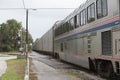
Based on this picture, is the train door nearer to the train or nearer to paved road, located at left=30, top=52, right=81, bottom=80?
the train

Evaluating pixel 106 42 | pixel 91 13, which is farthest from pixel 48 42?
pixel 106 42

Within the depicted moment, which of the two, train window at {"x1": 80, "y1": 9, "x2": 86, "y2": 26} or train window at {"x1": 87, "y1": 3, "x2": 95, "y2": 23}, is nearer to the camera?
train window at {"x1": 87, "y1": 3, "x2": 95, "y2": 23}

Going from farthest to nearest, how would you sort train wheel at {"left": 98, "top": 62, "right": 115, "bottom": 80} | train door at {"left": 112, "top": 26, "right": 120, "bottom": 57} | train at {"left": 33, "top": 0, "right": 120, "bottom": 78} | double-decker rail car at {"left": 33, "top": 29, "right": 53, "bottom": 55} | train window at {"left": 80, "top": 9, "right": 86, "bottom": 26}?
1. double-decker rail car at {"left": 33, "top": 29, "right": 53, "bottom": 55}
2. train window at {"left": 80, "top": 9, "right": 86, "bottom": 26}
3. train wheel at {"left": 98, "top": 62, "right": 115, "bottom": 80}
4. train at {"left": 33, "top": 0, "right": 120, "bottom": 78}
5. train door at {"left": 112, "top": 26, "right": 120, "bottom": 57}

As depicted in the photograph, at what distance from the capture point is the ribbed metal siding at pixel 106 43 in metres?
14.7

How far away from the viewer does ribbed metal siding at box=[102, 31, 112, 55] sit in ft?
48.2

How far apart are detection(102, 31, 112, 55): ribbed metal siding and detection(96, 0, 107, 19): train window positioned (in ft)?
2.92

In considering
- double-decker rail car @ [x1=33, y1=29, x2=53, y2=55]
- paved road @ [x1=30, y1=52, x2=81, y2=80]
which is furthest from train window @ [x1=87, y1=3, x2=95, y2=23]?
double-decker rail car @ [x1=33, y1=29, x2=53, y2=55]

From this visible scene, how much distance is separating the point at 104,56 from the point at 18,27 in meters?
106

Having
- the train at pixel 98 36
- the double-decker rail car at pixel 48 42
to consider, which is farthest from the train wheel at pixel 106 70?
the double-decker rail car at pixel 48 42

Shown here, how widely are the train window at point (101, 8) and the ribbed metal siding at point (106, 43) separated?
0.89m

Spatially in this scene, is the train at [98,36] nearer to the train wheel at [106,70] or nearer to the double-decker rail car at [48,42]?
the train wheel at [106,70]

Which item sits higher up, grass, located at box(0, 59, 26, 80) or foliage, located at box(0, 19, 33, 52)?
foliage, located at box(0, 19, 33, 52)

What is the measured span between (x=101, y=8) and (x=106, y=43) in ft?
5.81

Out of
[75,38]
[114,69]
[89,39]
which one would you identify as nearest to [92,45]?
[89,39]
